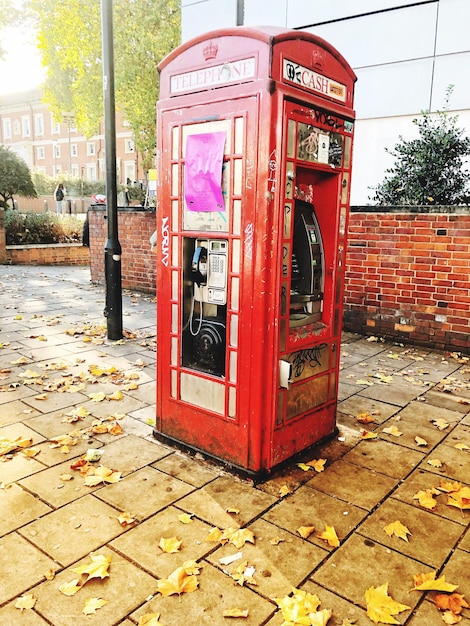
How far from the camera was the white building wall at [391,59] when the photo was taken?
8.43m

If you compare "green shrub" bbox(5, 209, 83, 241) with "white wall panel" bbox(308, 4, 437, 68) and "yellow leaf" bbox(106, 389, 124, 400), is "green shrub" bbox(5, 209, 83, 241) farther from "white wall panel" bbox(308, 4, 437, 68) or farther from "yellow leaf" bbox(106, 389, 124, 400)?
"yellow leaf" bbox(106, 389, 124, 400)

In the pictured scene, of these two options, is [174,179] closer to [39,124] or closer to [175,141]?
[175,141]

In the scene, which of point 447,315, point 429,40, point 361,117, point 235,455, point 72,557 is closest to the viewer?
point 72,557

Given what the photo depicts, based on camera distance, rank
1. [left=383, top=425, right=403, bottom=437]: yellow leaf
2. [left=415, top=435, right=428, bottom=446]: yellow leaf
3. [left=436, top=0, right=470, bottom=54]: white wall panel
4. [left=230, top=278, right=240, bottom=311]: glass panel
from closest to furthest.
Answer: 1. [left=230, top=278, right=240, bottom=311]: glass panel
2. [left=415, top=435, right=428, bottom=446]: yellow leaf
3. [left=383, top=425, right=403, bottom=437]: yellow leaf
4. [left=436, top=0, right=470, bottom=54]: white wall panel

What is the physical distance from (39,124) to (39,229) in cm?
4466

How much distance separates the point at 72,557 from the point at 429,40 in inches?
372

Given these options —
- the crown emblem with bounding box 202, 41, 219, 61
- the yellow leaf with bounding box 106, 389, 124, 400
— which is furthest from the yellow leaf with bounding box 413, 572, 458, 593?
the crown emblem with bounding box 202, 41, 219, 61

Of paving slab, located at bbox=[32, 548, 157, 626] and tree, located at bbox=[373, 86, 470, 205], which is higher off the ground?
A: tree, located at bbox=[373, 86, 470, 205]

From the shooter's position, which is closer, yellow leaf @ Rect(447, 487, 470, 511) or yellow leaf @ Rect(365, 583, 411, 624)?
yellow leaf @ Rect(365, 583, 411, 624)

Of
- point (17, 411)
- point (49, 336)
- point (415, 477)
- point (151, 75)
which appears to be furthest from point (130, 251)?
point (151, 75)

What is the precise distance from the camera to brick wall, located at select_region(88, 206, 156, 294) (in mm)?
9820

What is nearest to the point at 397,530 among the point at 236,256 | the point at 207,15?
the point at 236,256

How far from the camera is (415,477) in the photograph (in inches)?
138

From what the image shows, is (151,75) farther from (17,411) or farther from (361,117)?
(17,411)
